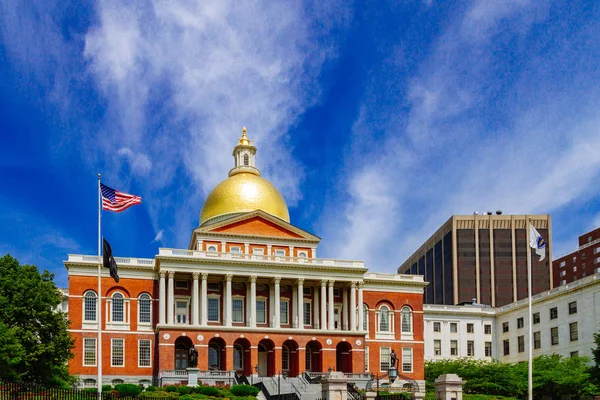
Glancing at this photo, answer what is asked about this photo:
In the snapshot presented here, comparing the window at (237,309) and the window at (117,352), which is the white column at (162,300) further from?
the window at (237,309)

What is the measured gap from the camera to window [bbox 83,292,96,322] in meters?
85.1

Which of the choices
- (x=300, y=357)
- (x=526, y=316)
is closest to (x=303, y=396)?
(x=300, y=357)

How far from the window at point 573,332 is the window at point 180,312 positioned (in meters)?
41.8

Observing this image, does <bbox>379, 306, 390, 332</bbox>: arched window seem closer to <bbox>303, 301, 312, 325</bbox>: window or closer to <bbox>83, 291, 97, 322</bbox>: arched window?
<bbox>303, 301, 312, 325</bbox>: window

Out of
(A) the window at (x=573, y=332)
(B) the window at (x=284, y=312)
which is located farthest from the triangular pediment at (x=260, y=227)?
(A) the window at (x=573, y=332)

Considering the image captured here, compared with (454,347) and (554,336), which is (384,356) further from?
(454,347)

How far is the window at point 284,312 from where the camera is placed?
8969 cm

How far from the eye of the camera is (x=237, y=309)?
88.6 m

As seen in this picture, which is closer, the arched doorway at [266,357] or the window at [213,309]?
the arched doorway at [266,357]

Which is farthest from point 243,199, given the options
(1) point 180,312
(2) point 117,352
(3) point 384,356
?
(3) point 384,356

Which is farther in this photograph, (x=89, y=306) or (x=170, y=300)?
(x=89, y=306)

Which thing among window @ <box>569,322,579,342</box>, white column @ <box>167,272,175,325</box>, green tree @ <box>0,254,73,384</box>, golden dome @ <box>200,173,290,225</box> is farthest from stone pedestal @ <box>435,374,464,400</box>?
window @ <box>569,322,579,342</box>

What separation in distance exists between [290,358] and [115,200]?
130 feet

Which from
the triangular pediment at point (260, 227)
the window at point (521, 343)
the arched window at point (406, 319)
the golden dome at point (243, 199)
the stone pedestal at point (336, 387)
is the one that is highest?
the golden dome at point (243, 199)
